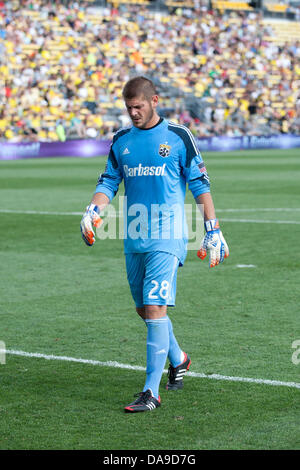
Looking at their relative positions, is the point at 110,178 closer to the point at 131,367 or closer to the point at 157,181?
the point at 157,181

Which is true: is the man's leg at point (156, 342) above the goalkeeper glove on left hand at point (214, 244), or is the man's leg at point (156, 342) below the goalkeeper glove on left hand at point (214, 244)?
below

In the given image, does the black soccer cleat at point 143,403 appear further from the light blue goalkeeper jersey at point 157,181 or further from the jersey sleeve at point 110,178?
the jersey sleeve at point 110,178

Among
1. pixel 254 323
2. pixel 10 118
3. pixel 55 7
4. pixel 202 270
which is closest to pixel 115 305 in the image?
pixel 254 323

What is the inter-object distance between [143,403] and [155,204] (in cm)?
124

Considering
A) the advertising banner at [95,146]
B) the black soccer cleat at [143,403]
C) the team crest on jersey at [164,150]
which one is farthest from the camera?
the advertising banner at [95,146]

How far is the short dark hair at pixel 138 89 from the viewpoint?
4.99m

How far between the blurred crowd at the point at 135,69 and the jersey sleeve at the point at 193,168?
1169 inches

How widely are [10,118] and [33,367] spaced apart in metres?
29.7

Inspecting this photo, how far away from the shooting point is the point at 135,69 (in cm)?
4166

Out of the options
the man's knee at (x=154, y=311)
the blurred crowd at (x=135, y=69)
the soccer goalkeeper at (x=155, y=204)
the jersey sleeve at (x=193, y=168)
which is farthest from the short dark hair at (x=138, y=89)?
the blurred crowd at (x=135, y=69)

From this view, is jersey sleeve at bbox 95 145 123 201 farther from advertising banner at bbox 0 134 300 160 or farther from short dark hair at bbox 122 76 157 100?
advertising banner at bbox 0 134 300 160

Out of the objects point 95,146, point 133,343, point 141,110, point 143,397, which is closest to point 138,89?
point 141,110

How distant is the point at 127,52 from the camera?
41875mm

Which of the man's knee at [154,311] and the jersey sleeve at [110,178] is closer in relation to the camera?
the man's knee at [154,311]
